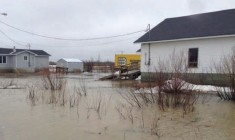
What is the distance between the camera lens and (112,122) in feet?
27.9

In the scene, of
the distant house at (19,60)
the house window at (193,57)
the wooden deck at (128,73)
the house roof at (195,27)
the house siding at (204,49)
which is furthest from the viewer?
the distant house at (19,60)

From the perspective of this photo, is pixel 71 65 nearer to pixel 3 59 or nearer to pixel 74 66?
pixel 74 66

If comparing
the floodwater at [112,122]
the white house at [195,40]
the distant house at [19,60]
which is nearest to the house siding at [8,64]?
the distant house at [19,60]

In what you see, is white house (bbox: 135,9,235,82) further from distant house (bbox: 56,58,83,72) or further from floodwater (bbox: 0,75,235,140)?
distant house (bbox: 56,58,83,72)

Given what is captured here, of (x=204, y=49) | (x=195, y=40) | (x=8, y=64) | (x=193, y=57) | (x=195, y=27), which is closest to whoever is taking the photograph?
(x=204, y=49)

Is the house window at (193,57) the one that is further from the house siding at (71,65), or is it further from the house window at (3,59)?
the house window at (3,59)

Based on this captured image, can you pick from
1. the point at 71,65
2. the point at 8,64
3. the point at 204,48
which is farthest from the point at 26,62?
the point at 204,48

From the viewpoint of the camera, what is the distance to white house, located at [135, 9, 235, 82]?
63.3 ft

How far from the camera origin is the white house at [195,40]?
63.3 feet

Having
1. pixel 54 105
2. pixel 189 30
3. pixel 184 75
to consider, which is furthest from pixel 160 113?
pixel 189 30

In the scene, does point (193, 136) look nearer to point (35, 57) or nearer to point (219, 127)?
point (219, 127)

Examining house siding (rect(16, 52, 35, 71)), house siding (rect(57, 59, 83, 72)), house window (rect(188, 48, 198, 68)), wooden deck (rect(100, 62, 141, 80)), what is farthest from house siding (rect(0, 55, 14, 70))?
house window (rect(188, 48, 198, 68))

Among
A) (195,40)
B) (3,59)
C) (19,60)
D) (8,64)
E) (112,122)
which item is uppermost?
(195,40)

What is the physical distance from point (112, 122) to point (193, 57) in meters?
14.1
